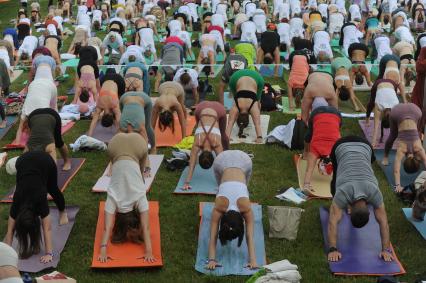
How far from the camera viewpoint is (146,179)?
9.20 m

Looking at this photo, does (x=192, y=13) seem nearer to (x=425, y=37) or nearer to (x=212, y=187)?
(x=425, y=37)

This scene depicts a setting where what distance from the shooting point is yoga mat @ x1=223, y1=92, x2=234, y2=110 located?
1255 centimetres

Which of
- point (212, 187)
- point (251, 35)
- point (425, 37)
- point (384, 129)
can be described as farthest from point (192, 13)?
point (212, 187)

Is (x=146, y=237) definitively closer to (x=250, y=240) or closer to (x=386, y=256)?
(x=250, y=240)

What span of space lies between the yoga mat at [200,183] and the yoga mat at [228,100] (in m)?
3.18

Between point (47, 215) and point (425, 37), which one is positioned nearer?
point (47, 215)

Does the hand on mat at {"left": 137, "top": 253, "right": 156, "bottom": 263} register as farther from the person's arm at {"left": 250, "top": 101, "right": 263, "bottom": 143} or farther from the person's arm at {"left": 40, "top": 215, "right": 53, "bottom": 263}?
the person's arm at {"left": 250, "top": 101, "right": 263, "bottom": 143}

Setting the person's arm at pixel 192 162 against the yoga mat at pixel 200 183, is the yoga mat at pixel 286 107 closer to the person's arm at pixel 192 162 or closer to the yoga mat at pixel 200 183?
the yoga mat at pixel 200 183

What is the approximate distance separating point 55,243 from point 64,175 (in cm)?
210

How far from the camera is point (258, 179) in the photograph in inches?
368

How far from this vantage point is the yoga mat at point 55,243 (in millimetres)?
6918

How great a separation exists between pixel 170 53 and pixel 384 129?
502 centimetres

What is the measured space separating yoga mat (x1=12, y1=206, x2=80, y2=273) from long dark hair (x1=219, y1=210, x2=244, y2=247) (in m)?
1.90

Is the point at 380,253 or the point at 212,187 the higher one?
the point at 212,187
